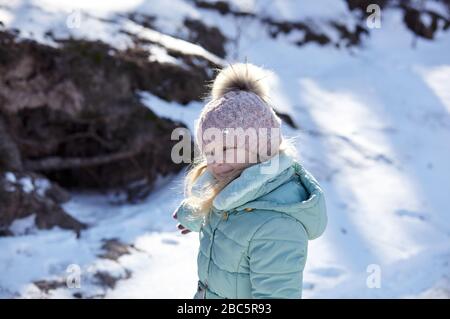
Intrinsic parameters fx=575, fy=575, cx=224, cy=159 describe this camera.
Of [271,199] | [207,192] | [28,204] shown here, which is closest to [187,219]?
[207,192]

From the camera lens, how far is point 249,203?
2127 mm

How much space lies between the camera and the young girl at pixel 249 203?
6.67 feet

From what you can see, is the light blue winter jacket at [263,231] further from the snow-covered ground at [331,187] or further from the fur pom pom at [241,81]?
the snow-covered ground at [331,187]

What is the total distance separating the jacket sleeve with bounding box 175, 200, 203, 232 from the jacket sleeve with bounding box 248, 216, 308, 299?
0.46 meters

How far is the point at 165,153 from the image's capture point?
749cm

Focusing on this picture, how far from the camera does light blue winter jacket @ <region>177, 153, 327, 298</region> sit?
6.62 feet

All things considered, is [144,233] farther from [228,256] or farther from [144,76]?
[228,256]

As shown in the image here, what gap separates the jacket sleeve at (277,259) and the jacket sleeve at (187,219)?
458mm

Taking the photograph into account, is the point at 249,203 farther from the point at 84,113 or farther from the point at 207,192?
the point at 84,113

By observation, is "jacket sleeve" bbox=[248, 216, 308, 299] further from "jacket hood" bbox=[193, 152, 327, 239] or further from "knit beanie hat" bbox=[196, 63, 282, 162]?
"knit beanie hat" bbox=[196, 63, 282, 162]

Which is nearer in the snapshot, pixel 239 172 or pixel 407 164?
pixel 239 172

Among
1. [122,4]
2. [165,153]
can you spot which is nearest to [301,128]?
[165,153]

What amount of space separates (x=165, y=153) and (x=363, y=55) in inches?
400

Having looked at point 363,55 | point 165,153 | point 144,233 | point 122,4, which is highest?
point 363,55
